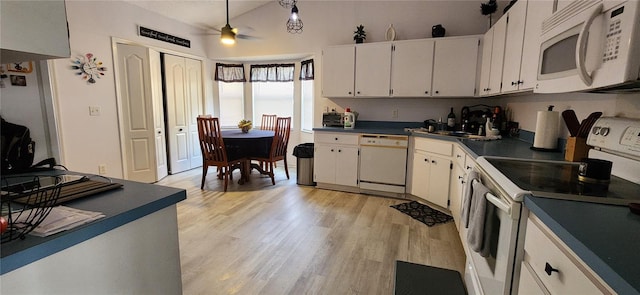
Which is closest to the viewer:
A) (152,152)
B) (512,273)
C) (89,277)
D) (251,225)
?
(89,277)

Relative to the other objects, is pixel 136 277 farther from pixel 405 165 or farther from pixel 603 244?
pixel 405 165

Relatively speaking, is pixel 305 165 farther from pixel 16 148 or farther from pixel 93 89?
pixel 16 148

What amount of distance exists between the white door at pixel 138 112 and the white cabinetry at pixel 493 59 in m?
4.32

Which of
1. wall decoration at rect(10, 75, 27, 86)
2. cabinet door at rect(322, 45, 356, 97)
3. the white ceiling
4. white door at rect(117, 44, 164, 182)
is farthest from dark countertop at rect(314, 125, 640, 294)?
the white ceiling

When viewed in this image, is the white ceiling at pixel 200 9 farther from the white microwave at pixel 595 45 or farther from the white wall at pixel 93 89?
the white microwave at pixel 595 45

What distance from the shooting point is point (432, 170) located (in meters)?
3.21

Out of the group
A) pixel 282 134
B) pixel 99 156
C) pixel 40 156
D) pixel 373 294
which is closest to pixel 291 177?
pixel 282 134

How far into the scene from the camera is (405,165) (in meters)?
3.54

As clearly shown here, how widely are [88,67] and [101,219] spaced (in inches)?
139

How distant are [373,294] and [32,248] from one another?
1.69 m

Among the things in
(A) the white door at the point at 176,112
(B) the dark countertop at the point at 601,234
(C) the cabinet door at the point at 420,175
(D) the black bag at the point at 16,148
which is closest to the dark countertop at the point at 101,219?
(D) the black bag at the point at 16,148

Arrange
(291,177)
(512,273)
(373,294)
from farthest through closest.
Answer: (291,177)
(373,294)
(512,273)

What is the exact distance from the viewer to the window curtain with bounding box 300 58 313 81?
4676 millimetres

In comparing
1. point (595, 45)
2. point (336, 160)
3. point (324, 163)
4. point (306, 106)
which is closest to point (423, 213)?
point (336, 160)
